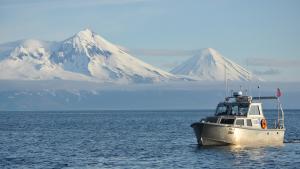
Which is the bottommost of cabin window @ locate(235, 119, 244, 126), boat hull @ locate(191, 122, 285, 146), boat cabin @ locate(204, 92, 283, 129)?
boat hull @ locate(191, 122, 285, 146)

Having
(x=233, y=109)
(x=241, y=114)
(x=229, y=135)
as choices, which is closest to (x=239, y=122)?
(x=229, y=135)

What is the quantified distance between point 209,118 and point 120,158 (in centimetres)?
1084

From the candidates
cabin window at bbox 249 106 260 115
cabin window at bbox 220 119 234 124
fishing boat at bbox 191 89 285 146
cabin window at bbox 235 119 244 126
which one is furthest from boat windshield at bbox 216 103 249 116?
cabin window at bbox 220 119 234 124

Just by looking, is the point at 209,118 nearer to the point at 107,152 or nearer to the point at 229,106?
the point at 229,106

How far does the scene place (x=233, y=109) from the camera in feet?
260

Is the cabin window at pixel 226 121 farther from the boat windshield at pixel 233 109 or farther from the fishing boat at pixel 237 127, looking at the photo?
the boat windshield at pixel 233 109

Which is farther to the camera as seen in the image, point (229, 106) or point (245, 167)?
point (229, 106)

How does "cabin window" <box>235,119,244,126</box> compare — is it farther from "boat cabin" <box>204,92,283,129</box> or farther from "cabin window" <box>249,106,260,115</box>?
"cabin window" <box>249,106,260,115</box>

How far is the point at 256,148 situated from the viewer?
77.4m

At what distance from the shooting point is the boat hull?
7600 centimetres

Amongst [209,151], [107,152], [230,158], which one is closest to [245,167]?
[230,158]

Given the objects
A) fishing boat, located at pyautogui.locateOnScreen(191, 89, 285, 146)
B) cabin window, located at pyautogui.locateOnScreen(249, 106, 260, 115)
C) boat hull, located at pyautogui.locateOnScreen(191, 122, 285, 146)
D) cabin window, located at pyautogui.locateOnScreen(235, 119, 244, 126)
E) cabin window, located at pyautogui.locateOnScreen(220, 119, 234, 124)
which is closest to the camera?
boat hull, located at pyautogui.locateOnScreen(191, 122, 285, 146)

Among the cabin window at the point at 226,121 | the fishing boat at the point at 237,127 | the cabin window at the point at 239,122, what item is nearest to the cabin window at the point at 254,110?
the fishing boat at the point at 237,127

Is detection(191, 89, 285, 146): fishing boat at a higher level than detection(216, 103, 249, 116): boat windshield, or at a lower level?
lower
